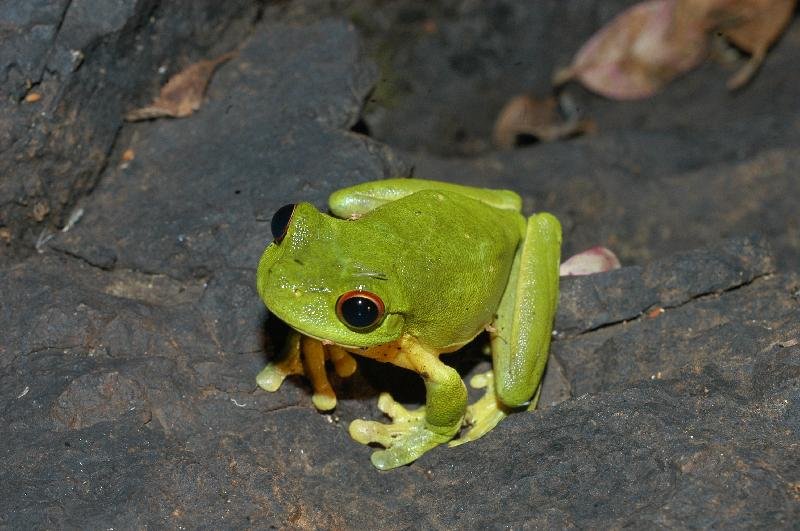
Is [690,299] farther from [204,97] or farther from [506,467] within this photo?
[204,97]

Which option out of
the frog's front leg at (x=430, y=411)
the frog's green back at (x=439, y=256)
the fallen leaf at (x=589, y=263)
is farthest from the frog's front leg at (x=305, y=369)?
the fallen leaf at (x=589, y=263)

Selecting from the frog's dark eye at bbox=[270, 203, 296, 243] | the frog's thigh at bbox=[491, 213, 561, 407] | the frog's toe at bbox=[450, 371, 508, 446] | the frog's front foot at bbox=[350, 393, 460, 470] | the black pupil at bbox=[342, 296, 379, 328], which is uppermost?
the frog's dark eye at bbox=[270, 203, 296, 243]

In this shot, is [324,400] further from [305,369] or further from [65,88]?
[65,88]

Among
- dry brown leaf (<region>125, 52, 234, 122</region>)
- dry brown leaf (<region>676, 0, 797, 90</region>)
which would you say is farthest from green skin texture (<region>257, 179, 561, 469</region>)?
dry brown leaf (<region>676, 0, 797, 90</region>)

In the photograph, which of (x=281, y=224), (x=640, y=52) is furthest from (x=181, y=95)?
(x=640, y=52)

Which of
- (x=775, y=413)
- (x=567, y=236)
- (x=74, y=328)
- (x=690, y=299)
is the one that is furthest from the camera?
(x=567, y=236)

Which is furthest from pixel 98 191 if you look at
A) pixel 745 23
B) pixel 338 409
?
pixel 745 23

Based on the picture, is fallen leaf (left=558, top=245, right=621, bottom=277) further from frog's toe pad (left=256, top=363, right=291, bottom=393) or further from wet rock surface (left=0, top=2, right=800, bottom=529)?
frog's toe pad (left=256, top=363, right=291, bottom=393)

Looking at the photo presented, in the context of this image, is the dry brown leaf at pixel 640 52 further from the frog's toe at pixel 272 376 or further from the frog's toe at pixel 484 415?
the frog's toe at pixel 272 376
